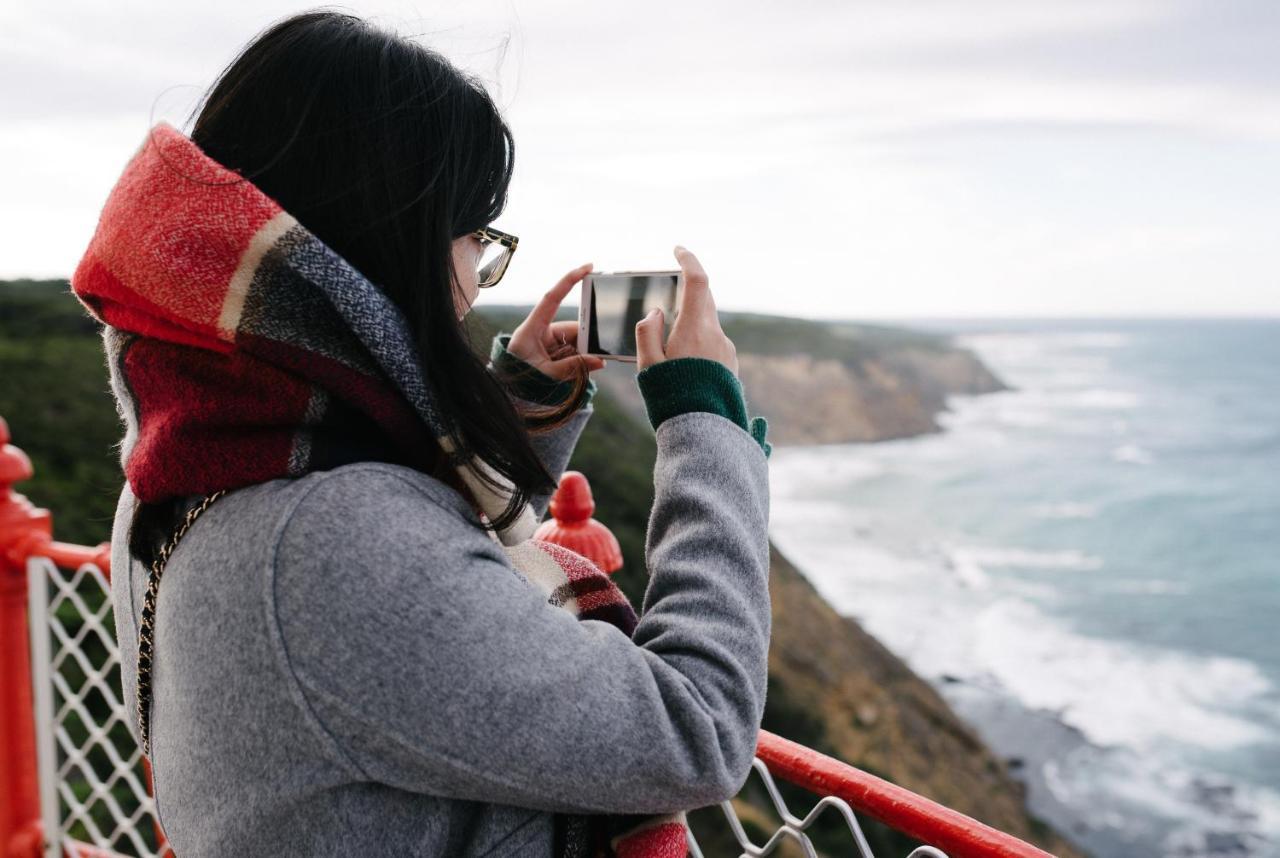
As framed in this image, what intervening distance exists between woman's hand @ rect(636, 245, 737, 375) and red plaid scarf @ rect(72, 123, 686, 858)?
26 cm

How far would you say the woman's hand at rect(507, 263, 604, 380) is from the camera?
4.28ft

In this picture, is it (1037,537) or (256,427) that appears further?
(1037,537)

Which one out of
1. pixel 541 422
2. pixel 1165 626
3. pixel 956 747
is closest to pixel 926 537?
pixel 1165 626

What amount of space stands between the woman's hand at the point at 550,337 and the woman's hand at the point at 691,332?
339 millimetres

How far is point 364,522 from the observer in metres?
0.69

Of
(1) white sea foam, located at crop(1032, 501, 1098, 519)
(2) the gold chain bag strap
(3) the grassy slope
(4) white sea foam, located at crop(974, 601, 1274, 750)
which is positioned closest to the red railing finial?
(2) the gold chain bag strap

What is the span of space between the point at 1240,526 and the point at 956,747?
29435 millimetres

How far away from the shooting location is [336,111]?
80 centimetres

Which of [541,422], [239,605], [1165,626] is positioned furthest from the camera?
[1165,626]

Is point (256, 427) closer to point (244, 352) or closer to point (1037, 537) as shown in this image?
point (244, 352)

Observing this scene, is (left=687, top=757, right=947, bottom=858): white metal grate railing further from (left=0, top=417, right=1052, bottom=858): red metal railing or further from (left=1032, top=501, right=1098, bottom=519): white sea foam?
(left=1032, top=501, right=1098, bottom=519): white sea foam

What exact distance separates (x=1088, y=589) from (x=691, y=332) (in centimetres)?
3181

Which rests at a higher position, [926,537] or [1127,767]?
[1127,767]

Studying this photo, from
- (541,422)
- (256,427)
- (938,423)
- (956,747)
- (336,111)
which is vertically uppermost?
(336,111)
